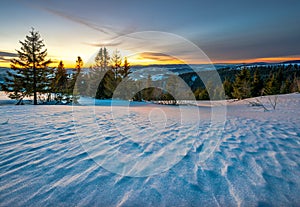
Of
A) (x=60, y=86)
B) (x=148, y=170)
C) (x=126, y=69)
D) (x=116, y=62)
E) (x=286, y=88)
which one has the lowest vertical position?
(x=148, y=170)

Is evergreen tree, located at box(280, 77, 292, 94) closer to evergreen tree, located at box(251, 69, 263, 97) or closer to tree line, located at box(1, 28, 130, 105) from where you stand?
evergreen tree, located at box(251, 69, 263, 97)

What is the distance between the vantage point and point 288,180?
81.9 inches

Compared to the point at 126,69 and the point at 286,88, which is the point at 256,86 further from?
the point at 126,69

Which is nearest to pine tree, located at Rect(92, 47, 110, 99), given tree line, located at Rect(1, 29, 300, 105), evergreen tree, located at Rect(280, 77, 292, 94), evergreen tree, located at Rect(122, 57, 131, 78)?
tree line, located at Rect(1, 29, 300, 105)

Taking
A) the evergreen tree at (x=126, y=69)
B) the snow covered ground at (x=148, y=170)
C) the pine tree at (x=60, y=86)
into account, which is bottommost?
the snow covered ground at (x=148, y=170)

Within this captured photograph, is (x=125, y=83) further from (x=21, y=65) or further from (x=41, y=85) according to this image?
(x=21, y=65)

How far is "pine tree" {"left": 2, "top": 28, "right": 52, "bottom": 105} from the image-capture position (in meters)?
19.8

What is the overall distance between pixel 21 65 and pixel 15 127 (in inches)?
816

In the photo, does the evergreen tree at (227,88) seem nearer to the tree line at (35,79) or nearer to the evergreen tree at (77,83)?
the tree line at (35,79)

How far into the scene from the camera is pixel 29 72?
2009cm

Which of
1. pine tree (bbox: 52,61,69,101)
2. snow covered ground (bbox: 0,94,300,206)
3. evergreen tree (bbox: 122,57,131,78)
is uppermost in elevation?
evergreen tree (bbox: 122,57,131,78)

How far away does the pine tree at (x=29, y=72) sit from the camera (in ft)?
64.8

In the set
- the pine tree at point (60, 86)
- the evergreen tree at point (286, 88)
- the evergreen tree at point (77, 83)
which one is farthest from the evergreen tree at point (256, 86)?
the pine tree at point (60, 86)

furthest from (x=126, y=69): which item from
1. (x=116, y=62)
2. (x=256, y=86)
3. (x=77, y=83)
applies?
(x=256, y=86)
